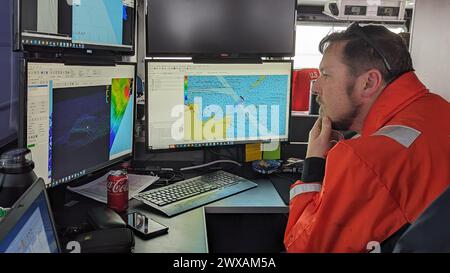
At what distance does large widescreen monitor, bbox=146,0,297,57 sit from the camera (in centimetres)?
172

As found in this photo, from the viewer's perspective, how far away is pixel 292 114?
2.00m

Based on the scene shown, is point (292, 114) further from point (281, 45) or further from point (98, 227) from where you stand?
point (98, 227)

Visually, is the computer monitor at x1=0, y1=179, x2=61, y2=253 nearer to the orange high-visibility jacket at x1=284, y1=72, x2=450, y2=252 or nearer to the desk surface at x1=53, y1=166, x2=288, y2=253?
the desk surface at x1=53, y1=166, x2=288, y2=253

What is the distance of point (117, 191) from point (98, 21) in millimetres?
547

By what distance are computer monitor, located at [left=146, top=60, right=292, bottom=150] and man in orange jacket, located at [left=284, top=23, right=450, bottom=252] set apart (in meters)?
0.46

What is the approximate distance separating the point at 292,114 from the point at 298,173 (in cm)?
29

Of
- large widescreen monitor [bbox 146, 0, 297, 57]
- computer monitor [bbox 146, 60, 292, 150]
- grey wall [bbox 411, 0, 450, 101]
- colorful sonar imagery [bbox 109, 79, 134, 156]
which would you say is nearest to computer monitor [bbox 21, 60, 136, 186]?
colorful sonar imagery [bbox 109, 79, 134, 156]

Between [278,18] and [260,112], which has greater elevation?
[278,18]

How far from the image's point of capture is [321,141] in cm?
153

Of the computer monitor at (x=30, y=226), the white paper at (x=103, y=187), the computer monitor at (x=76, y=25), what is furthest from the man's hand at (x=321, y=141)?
the computer monitor at (x=30, y=226)

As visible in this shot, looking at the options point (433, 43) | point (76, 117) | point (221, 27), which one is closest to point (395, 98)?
point (433, 43)

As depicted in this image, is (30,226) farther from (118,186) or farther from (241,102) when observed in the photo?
(241,102)

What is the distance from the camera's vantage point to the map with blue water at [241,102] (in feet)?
5.78

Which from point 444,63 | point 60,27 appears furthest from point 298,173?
point 60,27
